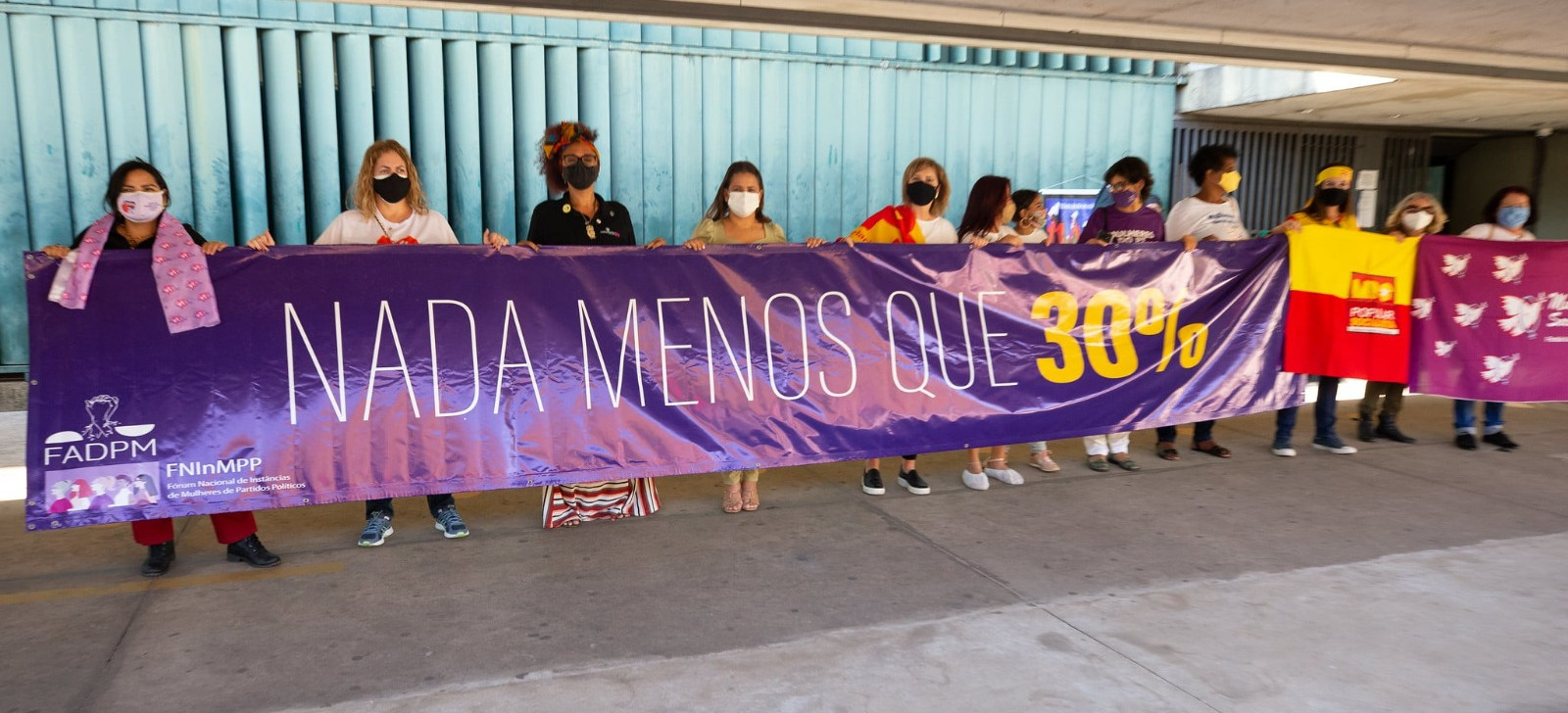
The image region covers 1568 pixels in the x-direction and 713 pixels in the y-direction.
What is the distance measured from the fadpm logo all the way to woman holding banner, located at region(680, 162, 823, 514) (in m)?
2.52

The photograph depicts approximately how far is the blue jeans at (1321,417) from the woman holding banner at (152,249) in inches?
235

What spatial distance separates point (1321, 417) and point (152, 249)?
654 centimetres

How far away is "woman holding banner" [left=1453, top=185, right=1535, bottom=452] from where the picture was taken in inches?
252

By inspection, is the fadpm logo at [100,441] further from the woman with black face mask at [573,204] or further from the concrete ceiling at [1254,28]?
the concrete ceiling at [1254,28]

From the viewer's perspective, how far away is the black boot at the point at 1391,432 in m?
6.61

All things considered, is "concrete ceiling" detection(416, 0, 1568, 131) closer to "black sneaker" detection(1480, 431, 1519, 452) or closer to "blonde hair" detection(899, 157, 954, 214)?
"blonde hair" detection(899, 157, 954, 214)

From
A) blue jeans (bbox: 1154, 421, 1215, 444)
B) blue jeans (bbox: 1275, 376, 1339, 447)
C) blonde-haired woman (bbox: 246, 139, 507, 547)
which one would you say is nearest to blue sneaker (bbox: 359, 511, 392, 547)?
blonde-haired woman (bbox: 246, 139, 507, 547)

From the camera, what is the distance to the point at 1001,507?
501 centimetres

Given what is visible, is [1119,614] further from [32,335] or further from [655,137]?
[655,137]

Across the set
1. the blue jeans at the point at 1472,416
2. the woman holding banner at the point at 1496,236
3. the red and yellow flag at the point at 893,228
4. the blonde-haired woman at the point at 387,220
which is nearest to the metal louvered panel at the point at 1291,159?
the woman holding banner at the point at 1496,236

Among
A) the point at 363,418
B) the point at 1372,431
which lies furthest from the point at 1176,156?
the point at 363,418

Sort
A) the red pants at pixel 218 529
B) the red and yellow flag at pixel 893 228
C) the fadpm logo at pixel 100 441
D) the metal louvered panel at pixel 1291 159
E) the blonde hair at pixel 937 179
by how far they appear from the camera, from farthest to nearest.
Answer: the metal louvered panel at pixel 1291 159
the red and yellow flag at pixel 893 228
the blonde hair at pixel 937 179
the red pants at pixel 218 529
the fadpm logo at pixel 100 441

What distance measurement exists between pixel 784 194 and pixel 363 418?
4368 millimetres

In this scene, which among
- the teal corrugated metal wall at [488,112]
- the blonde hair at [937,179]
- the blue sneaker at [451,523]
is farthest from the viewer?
the teal corrugated metal wall at [488,112]
